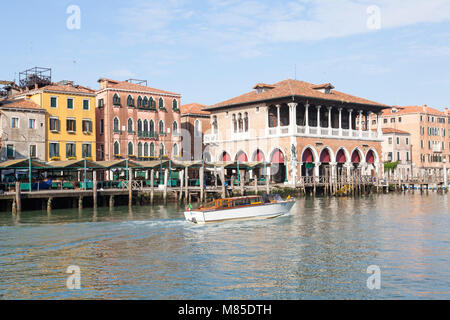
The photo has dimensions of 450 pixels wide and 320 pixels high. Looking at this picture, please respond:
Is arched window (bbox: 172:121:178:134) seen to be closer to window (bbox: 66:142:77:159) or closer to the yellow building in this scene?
the yellow building

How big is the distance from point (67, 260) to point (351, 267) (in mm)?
8840

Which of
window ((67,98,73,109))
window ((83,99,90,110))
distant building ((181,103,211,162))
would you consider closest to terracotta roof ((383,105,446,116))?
distant building ((181,103,211,162))

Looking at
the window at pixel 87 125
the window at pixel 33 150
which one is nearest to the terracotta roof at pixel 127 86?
the window at pixel 87 125

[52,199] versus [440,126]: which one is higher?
[440,126]

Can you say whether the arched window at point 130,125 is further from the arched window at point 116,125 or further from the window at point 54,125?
the window at point 54,125

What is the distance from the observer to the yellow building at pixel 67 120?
47.1 meters

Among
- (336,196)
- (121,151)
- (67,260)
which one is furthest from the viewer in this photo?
(121,151)

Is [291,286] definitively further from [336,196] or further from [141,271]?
[336,196]

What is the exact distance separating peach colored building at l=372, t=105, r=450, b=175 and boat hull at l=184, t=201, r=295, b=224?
183ft

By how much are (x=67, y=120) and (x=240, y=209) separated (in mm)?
26289

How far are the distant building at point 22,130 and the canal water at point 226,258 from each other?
18101mm
